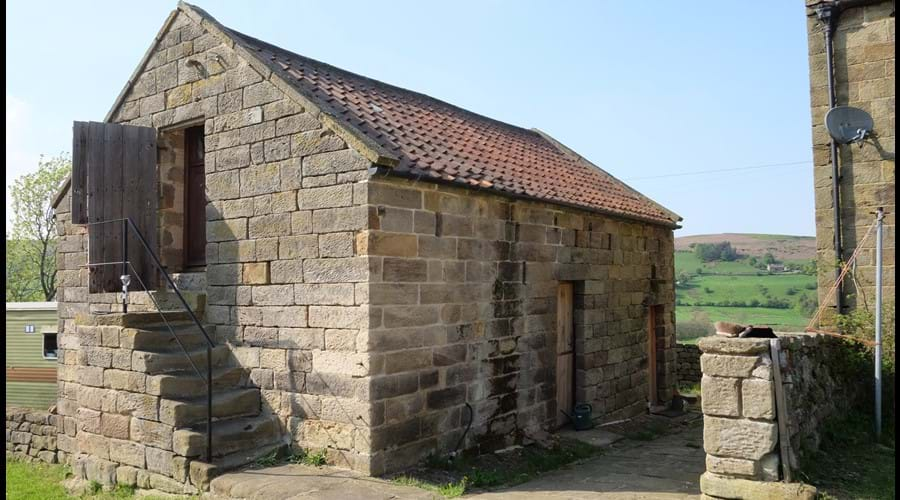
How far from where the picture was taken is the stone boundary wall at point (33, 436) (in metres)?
10.9

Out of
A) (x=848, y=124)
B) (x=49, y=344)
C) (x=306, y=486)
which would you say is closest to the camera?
(x=306, y=486)

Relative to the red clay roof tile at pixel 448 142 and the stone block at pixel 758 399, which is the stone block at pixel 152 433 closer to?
the red clay roof tile at pixel 448 142

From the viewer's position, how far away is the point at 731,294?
2964 centimetres

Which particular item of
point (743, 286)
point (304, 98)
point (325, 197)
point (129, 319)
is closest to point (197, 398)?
point (129, 319)

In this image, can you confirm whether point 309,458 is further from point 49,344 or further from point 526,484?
point 49,344

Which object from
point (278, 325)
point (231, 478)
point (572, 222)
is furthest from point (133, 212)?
point (572, 222)

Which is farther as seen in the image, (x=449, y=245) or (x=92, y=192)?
(x=92, y=192)

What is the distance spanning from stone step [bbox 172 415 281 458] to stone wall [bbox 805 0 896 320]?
23.9ft

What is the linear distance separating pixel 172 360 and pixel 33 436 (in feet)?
20.7

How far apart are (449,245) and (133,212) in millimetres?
4092

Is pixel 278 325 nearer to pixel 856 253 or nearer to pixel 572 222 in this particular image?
pixel 572 222

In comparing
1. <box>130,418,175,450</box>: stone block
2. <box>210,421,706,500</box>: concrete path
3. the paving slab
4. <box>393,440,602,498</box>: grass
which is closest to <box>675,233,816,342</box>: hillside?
<box>393,440,602,498</box>: grass

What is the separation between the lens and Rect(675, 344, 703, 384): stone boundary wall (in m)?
14.7

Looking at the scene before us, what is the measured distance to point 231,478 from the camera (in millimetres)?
6105
